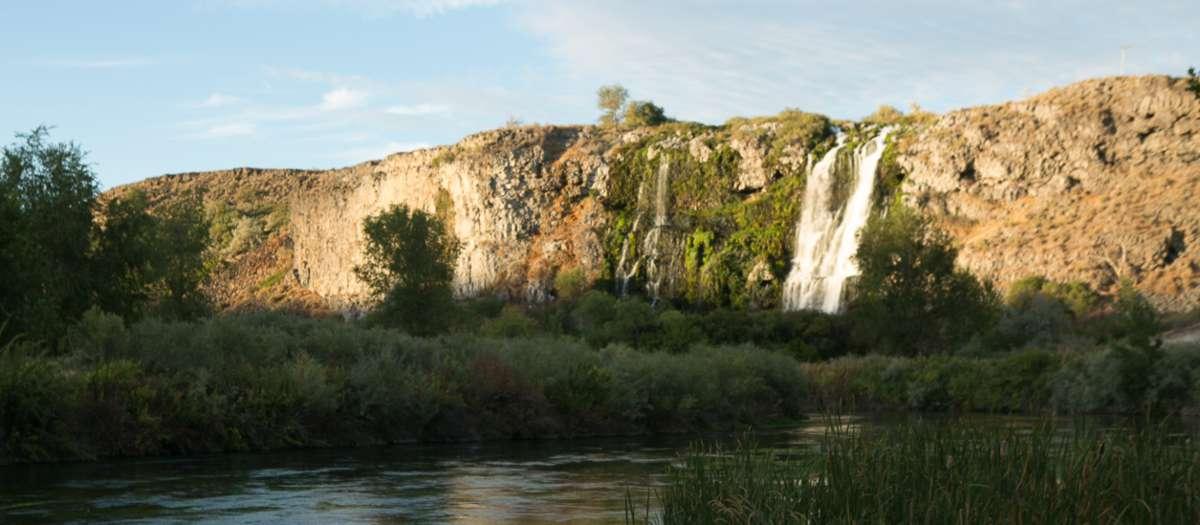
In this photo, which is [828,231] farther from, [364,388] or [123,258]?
[364,388]

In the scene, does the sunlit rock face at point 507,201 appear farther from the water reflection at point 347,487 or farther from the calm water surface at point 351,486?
the water reflection at point 347,487

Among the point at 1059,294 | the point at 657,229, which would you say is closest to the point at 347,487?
the point at 1059,294

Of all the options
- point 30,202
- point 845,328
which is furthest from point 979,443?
point 845,328

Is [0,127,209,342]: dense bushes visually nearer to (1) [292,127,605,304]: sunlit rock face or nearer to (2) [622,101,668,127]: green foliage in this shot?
(1) [292,127,605,304]: sunlit rock face

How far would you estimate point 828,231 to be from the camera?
287 feet

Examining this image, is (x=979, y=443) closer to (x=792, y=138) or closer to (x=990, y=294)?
(x=990, y=294)

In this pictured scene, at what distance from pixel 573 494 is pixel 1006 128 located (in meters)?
71.7

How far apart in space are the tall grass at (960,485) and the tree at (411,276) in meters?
48.6

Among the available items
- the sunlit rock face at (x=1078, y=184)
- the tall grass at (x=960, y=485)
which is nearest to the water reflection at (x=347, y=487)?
the tall grass at (x=960, y=485)

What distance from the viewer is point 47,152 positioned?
129ft

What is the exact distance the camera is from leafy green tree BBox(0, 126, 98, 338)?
31656mm

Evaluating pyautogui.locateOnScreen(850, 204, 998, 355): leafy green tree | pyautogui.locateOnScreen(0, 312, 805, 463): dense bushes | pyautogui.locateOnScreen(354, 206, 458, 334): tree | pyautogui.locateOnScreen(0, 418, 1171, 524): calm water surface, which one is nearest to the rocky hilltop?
pyautogui.locateOnScreen(850, 204, 998, 355): leafy green tree

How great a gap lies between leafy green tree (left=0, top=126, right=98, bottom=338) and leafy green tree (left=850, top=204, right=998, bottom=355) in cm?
3845

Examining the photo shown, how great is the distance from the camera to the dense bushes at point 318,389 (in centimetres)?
2525
